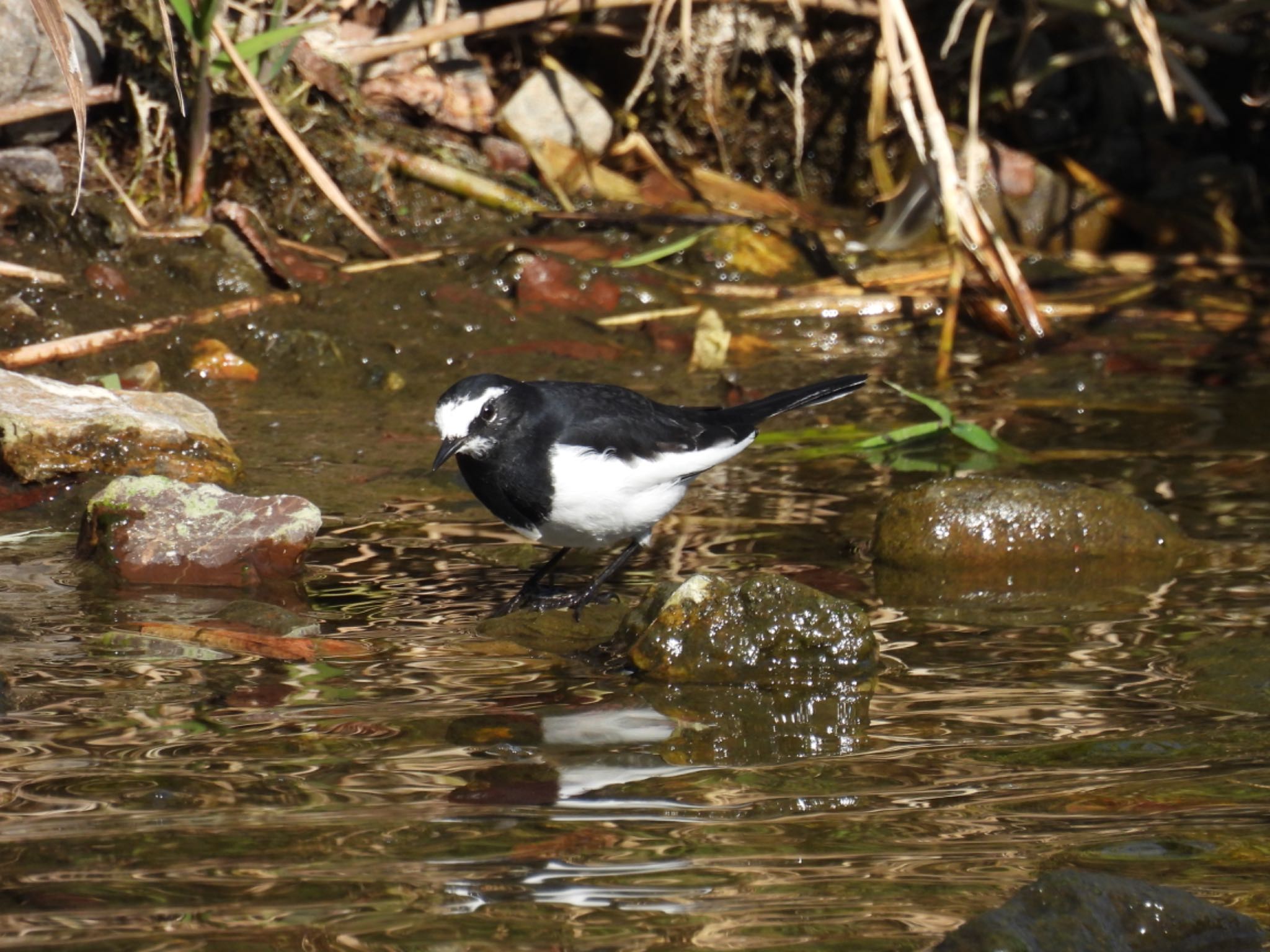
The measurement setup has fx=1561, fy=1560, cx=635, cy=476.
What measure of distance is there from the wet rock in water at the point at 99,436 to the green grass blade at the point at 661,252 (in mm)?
2712

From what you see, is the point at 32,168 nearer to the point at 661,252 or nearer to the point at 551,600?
the point at 661,252

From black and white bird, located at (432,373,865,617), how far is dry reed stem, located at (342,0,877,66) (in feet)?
12.1

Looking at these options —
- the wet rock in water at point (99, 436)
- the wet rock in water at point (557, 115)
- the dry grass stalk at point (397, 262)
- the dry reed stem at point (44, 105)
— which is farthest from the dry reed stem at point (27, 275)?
the wet rock in water at point (557, 115)

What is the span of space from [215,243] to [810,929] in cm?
538

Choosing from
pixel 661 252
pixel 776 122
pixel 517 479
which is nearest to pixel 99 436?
pixel 517 479

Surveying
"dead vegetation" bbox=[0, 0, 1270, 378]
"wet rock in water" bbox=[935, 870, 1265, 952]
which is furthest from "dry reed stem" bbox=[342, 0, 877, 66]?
"wet rock in water" bbox=[935, 870, 1265, 952]

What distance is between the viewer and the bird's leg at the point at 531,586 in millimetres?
4383

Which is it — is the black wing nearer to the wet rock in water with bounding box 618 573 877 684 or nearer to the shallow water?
the shallow water

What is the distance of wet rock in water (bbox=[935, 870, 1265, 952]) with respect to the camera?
228 cm

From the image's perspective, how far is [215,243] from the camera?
23.0 ft

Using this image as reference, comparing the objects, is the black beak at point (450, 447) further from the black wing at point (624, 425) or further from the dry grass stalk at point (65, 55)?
the dry grass stalk at point (65, 55)

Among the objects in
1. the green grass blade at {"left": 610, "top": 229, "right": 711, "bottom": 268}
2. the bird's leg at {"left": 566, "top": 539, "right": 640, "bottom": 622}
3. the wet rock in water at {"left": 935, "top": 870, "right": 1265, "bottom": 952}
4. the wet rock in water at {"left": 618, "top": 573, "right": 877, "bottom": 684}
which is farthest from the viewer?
the green grass blade at {"left": 610, "top": 229, "right": 711, "bottom": 268}

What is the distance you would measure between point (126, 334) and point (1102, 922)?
5147 mm

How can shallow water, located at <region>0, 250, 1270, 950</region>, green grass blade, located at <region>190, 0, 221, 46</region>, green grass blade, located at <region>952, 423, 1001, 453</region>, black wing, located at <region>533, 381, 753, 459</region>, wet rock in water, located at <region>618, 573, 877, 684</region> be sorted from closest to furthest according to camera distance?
shallow water, located at <region>0, 250, 1270, 950</region>, wet rock in water, located at <region>618, 573, 877, 684</region>, black wing, located at <region>533, 381, 753, 459</region>, green grass blade, located at <region>952, 423, 1001, 453</region>, green grass blade, located at <region>190, 0, 221, 46</region>
